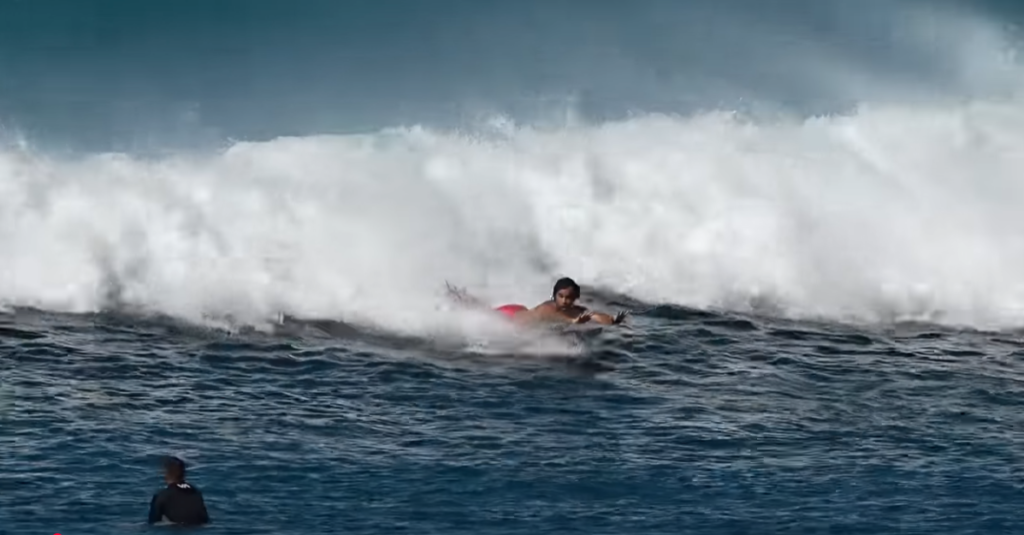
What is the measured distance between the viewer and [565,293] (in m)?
28.3

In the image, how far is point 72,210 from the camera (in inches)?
1240

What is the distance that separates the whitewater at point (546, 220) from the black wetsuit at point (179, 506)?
9438 mm

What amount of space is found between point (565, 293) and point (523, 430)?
515 cm

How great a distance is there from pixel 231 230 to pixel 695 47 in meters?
11.7

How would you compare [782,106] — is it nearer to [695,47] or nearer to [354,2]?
[695,47]

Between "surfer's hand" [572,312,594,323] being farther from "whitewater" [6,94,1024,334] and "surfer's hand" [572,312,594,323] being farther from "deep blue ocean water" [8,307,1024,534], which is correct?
"whitewater" [6,94,1024,334]

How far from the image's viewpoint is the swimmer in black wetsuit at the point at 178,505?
62.9 ft

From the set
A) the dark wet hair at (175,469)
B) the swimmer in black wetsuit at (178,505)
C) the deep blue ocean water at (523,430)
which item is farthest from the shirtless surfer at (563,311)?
the swimmer in black wetsuit at (178,505)

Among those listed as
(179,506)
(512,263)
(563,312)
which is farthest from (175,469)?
(512,263)

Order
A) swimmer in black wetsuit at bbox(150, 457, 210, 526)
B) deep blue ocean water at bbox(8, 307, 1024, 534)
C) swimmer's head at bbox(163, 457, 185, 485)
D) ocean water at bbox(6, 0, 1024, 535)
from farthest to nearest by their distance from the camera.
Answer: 1. ocean water at bbox(6, 0, 1024, 535)
2. deep blue ocean water at bbox(8, 307, 1024, 534)
3. swimmer's head at bbox(163, 457, 185, 485)
4. swimmer in black wetsuit at bbox(150, 457, 210, 526)

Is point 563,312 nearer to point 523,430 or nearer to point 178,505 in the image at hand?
point 523,430

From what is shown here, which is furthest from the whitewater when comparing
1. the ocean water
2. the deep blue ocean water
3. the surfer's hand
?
the surfer's hand

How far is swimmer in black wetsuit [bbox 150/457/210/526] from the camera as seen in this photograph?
62.9 ft

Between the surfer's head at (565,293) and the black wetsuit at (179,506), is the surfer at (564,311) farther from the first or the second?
the black wetsuit at (179,506)
